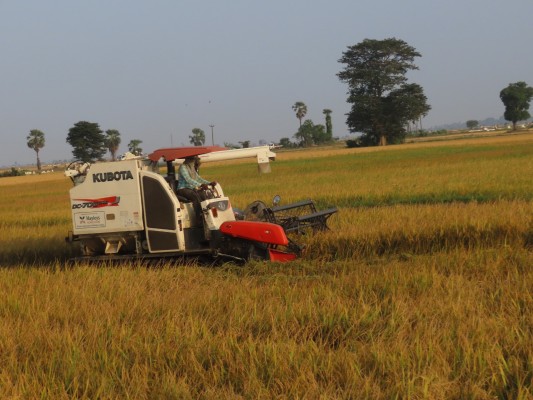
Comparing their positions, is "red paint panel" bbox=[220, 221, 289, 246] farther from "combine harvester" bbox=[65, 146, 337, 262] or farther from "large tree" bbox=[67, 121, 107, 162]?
"large tree" bbox=[67, 121, 107, 162]

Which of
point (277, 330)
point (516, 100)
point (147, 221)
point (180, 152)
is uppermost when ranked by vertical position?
point (516, 100)

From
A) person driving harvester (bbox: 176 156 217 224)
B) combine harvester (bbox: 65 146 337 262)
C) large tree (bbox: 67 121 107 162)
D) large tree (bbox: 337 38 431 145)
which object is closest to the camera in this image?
combine harvester (bbox: 65 146 337 262)

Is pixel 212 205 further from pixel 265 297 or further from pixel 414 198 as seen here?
pixel 414 198

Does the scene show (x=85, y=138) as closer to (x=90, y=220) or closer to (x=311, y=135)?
(x=90, y=220)

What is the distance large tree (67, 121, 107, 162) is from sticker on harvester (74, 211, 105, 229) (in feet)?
130

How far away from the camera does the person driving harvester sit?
27.1 feet

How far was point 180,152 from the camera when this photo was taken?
849 cm

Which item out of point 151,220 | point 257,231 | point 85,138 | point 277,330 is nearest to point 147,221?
point 151,220

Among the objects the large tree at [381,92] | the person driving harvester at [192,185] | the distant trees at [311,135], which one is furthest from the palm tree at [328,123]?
the person driving harvester at [192,185]

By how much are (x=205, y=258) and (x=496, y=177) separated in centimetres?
1200

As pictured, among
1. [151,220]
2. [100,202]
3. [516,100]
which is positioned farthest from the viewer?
[516,100]

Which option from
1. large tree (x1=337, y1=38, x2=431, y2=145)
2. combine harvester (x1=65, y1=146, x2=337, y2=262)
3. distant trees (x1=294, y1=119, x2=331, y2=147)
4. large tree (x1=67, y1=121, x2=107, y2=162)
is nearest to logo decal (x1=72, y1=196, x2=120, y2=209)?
combine harvester (x1=65, y1=146, x2=337, y2=262)

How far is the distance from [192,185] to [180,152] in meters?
0.52

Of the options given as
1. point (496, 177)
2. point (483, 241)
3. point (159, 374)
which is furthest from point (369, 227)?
point (496, 177)
